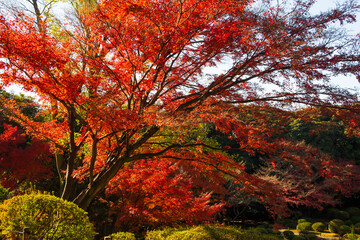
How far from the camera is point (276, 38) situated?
17.9 feet

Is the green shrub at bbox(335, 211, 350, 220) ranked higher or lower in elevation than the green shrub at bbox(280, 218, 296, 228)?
higher

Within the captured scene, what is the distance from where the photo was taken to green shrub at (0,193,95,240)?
3.56 meters

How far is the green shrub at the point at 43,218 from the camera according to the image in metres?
3.56

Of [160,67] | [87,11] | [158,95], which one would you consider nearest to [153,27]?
[160,67]

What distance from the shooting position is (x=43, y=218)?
3682 millimetres

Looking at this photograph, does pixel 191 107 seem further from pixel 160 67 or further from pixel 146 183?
pixel 146 183

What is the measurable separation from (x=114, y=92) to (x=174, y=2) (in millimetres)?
2406

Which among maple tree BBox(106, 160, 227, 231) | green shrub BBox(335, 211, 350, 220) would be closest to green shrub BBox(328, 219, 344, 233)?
green shrub BBox(335, 211, 350, 220)

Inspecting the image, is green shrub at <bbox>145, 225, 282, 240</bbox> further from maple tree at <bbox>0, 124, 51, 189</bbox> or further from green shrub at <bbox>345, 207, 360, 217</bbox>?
green shrub at <bbox>345, 207, 360, 217</bbox>

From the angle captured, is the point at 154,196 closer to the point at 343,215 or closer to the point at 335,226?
the point at 335,226

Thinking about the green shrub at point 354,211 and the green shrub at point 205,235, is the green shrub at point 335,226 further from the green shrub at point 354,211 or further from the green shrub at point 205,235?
the green shrub at point 205,235

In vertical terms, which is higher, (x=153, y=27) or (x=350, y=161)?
(x=153, y=27)

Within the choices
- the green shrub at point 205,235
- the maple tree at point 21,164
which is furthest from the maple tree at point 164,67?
the maple tree at point 21,164

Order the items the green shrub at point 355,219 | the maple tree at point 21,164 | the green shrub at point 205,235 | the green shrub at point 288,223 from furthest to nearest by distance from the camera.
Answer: the green shrub at point 288,223
the green shrub at point 355,219
the maple tree at point 21,164
the green shrub at point 205,235
